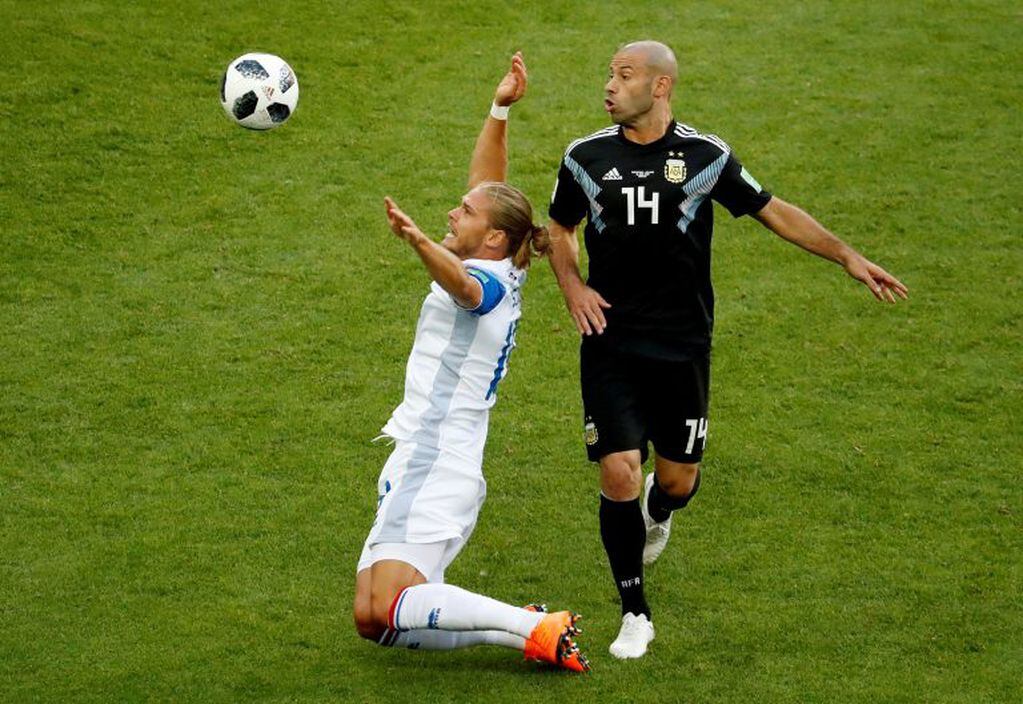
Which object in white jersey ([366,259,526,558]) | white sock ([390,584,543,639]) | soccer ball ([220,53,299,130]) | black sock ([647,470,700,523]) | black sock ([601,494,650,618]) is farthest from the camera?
soccer ball ([220,53,299,130])

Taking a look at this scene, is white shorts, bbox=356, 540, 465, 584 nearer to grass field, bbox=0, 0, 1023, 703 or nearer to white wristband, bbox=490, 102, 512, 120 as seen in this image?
grass field, bbox=0, 0, 1023, 703

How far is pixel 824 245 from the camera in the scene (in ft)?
21.8

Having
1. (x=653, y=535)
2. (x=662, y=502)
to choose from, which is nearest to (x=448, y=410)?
(x=662, y=502)

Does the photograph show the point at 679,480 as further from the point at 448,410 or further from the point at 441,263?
the point at 441,263

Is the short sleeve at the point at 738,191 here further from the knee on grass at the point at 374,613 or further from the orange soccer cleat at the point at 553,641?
the knee on grass at the point at 374,613

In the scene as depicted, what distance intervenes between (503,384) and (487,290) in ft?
9.92

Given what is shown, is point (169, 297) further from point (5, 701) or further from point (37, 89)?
point (5, 701)

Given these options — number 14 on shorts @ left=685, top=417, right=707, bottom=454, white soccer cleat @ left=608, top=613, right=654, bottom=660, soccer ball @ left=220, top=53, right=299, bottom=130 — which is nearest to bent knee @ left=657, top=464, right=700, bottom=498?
number 14 on shorts @ left=685, top=417, right=707, bottom=454

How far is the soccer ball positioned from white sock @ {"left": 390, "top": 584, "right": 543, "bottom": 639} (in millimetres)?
3127

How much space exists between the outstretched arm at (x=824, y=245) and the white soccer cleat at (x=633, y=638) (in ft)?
5.75

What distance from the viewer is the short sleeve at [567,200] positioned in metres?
6.78

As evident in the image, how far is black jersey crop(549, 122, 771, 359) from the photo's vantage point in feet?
21.7

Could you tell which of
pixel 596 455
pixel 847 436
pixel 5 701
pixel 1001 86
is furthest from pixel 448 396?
pixel 1001 86

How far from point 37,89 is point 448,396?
717 cm
